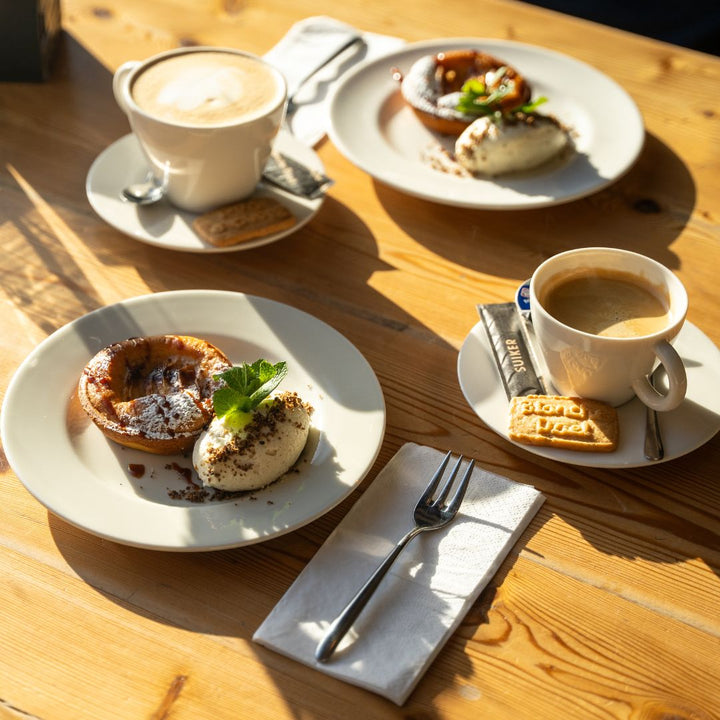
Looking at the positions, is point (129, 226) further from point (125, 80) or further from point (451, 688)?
point (451, 688)

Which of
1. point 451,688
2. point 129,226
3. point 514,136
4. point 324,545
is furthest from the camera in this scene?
point 514,136

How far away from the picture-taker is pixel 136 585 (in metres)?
0.94

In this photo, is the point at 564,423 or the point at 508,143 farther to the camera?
the point at 508,143

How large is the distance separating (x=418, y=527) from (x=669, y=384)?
0.35 meters

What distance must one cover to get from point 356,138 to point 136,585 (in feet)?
3.11

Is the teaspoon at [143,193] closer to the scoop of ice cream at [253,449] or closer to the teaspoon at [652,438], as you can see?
the scoop of ice cream at [253,449]

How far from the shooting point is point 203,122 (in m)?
1.37

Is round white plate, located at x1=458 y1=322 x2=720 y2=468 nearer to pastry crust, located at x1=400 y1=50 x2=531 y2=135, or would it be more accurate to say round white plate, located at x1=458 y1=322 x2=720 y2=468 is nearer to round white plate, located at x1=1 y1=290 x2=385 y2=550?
round white plate, located at x1=1 y1=290 x2=385 y2=550

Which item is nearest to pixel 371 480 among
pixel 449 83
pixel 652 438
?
pixel 652 438

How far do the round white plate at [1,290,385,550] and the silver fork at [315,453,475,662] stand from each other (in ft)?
0.26

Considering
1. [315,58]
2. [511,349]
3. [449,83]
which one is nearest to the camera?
[511,349]

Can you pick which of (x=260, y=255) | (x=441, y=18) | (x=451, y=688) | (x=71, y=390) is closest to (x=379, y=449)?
(x=451, y=688)

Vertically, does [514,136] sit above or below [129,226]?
above

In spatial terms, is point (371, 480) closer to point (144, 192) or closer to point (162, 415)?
point (162, 415)
